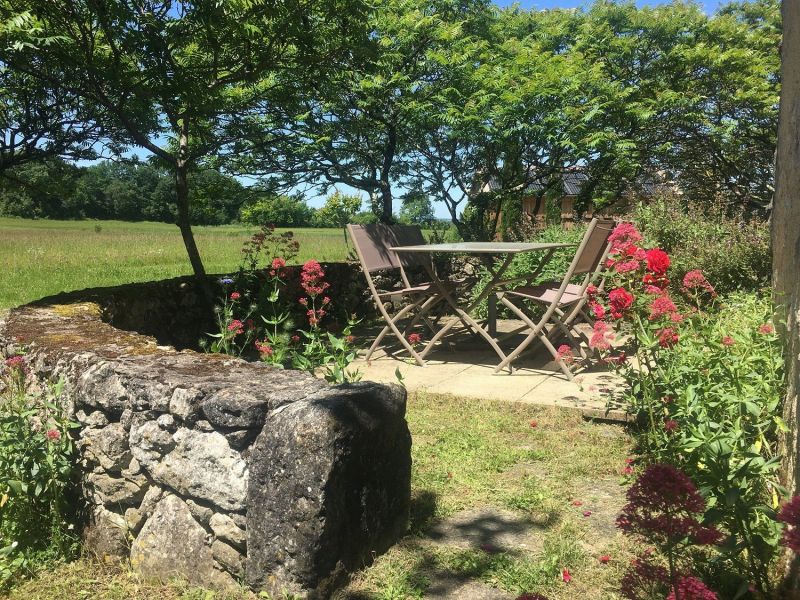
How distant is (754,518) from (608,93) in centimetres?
920

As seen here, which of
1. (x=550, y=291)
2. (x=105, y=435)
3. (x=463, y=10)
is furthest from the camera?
(x=463, y=10)

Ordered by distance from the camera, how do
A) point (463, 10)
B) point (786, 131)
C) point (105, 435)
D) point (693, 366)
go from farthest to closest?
point (463, 10) → point (693, 366) → point (105, 435) → point (786, 131)

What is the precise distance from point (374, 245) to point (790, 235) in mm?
4012

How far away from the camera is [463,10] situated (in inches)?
408

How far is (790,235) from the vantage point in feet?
6.74

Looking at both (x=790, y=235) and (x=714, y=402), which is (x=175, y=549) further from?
(x=790, y=235)

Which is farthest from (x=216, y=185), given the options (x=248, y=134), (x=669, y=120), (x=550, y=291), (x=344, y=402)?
(x=669, y=120)

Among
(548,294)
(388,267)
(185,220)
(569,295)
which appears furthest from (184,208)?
(569,295)

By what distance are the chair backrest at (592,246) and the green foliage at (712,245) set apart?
1432 mm

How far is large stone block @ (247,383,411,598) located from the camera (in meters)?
1.91

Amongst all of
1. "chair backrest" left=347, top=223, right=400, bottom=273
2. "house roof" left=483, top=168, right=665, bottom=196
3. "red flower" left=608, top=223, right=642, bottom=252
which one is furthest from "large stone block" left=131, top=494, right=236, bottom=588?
"house roof" left=483, top=168, right=665, bottom=196

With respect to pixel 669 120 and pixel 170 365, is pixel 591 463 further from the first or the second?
pixel 669 120

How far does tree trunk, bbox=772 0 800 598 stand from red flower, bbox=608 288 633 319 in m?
0.58

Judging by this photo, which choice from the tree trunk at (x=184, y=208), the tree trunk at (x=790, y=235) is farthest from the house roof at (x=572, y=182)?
the tree trunk at (x=790, y=235)
